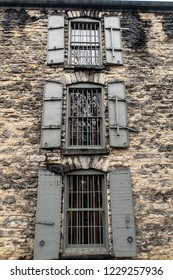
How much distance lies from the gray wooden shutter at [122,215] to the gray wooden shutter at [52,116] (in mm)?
1675

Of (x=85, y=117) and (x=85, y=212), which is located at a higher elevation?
(x=85, y=117)

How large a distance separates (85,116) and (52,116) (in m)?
0.86

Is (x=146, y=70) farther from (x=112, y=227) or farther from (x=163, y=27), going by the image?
(x=112, y=227)

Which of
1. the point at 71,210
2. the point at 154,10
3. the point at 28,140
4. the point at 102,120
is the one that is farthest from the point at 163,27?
the point at 71,210

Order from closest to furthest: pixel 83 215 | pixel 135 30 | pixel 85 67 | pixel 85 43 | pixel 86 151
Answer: pixel 83 215 < pixel 86 151 < pixel 85 67 < pixel 85 43 < pixel 135 30

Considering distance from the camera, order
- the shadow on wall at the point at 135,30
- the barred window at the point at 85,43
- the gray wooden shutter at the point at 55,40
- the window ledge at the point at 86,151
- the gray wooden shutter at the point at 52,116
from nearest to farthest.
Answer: the window ledge at the point at 86,151, the gray wooden shutter at the point at 52,116, the gray wooden shutter at the point at 55,40, the barred window at the point at 85,43, the shadow on wall at the point at 135,30

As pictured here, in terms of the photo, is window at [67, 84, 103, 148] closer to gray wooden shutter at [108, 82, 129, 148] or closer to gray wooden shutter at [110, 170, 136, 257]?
gray wooden shutter at [108, 82, 129, 148]

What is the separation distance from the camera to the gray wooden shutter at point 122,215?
620 centimetres

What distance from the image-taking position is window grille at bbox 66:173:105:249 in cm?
646

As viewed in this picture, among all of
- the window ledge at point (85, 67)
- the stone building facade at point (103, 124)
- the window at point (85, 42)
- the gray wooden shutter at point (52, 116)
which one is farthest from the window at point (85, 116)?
the window at point (85, 42)

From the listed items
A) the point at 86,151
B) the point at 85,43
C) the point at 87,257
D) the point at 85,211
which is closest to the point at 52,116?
the point at 86,151

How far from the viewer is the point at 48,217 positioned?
639cm

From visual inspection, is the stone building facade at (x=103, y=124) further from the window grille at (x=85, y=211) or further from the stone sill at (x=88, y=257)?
the window grille at (x=85, y=211)

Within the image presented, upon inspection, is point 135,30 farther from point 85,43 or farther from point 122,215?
point 122,215
